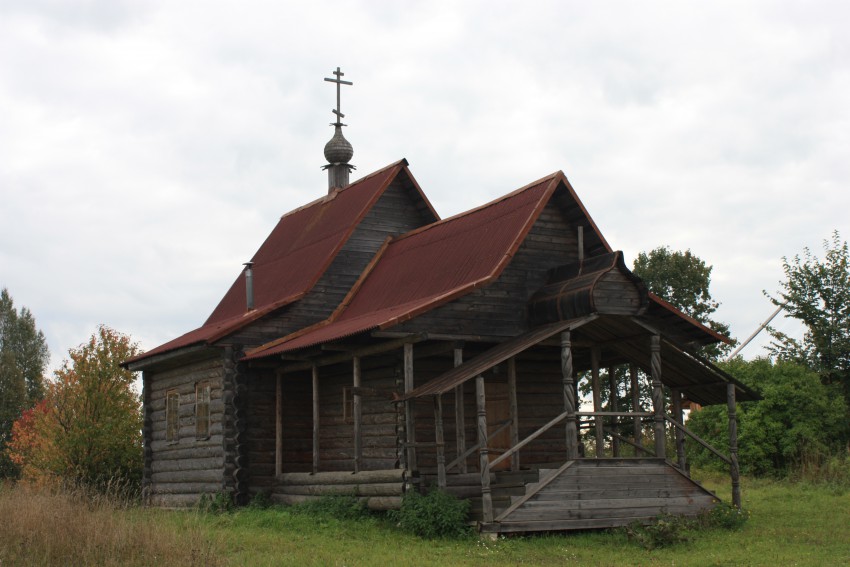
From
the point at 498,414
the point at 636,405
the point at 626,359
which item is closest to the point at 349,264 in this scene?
the point at 498,414

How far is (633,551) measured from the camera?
1645cm

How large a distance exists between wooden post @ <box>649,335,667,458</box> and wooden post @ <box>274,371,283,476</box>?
8.60m

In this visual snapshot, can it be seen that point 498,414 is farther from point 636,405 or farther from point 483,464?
point 483,464

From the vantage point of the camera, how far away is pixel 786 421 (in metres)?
29.0

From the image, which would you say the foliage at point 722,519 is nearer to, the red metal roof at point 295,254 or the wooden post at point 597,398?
the wooden post at point 597,398

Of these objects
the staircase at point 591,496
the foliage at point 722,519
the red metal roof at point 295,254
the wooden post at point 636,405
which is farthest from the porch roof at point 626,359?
the red metal roof at point 295,254

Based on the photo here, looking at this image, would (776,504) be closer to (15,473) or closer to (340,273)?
(340,273)

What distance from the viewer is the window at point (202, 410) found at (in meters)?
24.5

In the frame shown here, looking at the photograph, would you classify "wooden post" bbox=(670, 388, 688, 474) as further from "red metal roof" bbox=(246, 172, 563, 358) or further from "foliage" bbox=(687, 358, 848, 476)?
"foliage" bbox=(687, 358, 848, 476)

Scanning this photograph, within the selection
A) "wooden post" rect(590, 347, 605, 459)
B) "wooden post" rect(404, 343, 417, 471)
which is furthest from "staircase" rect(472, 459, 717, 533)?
"wooden post" rect(404, 343, 417, 471)

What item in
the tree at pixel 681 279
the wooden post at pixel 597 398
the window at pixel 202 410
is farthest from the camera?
the tree at pixel 681 279

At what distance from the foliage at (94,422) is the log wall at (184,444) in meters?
2.45

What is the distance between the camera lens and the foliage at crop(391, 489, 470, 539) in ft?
56.9

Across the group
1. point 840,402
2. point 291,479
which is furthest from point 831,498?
point 291,479
